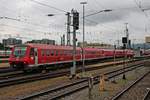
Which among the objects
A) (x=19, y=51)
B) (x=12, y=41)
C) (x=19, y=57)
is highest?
(x=12, y=41)

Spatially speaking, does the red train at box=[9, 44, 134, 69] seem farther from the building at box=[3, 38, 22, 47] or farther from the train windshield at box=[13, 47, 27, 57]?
the building at box=[3, 38, 22, 47]

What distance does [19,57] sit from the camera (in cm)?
3259

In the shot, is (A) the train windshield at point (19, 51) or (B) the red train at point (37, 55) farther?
(A) the train windshield at point (19, 51)

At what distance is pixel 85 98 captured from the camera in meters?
17.1

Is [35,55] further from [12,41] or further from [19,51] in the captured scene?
A: [12,41]

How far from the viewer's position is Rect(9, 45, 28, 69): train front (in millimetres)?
31875

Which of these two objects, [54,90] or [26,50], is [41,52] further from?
[54,90]

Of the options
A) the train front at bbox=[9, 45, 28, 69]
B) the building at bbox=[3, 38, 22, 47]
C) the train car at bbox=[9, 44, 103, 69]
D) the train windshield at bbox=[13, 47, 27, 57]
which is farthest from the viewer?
the building at bbox=[3, 38, 22, 47]

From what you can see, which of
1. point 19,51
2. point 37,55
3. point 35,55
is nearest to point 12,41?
point 37,55

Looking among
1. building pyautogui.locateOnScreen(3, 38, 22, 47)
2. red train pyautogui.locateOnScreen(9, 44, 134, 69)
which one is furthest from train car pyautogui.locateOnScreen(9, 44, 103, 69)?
building pyautogui.locateOnScreen(3, 38, 22, 47)

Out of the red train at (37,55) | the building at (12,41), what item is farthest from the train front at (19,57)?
the building at (12,41)

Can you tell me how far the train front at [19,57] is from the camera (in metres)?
31.9

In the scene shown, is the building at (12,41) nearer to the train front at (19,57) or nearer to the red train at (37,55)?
the red train at (37,55)

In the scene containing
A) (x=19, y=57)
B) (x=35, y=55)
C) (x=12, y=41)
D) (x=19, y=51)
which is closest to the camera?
(x=19, y=57)
